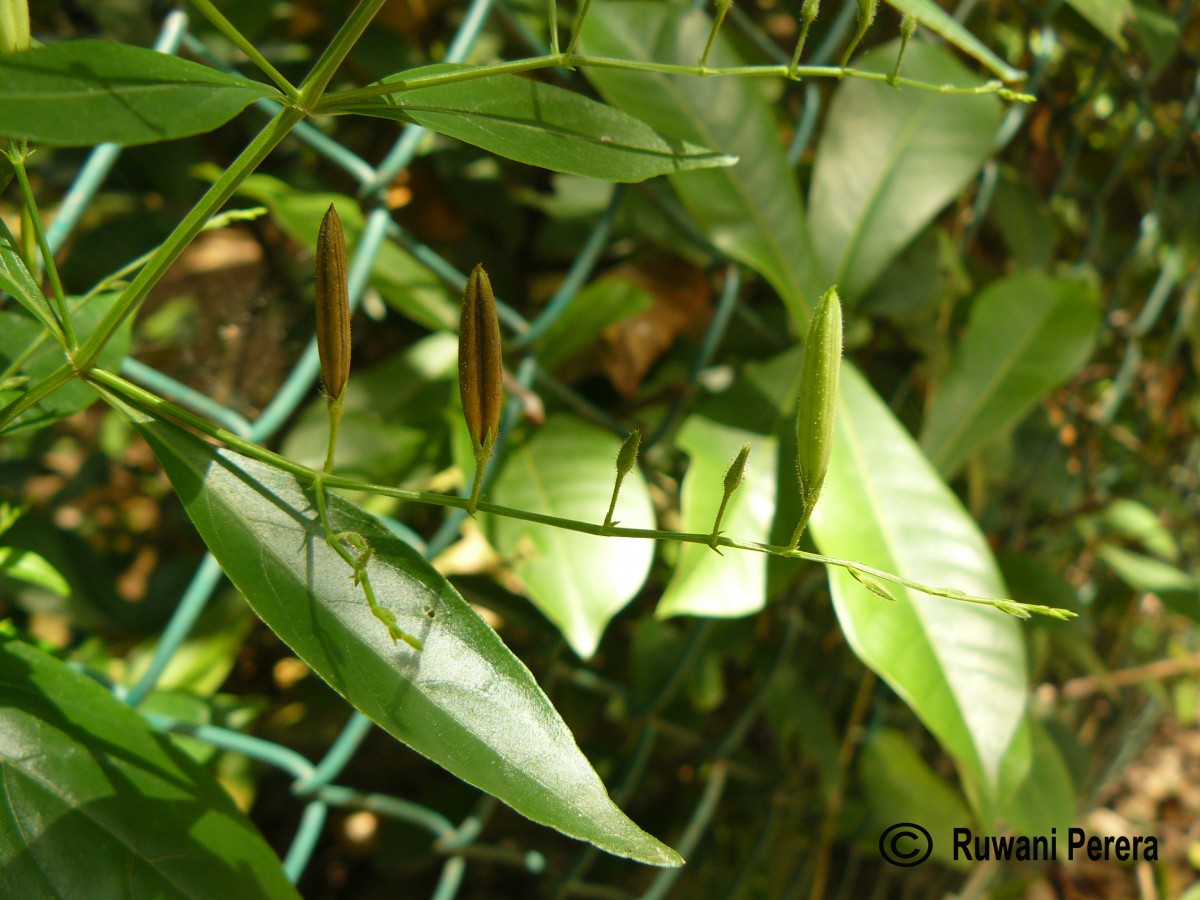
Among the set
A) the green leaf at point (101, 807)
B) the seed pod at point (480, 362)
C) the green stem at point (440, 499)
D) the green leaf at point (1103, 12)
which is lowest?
the green leaf at point (101, 807)

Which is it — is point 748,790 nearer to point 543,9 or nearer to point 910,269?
point 910,269

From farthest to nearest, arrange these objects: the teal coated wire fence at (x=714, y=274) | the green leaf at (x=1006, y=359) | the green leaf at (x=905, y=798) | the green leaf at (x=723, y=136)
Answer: the green leaf at (x=905, y=798)
the green leaf at (x=1006, y=359)
the green leaf at (x=723, y=136)
the teal coated wire fence at (x=714, y=274)

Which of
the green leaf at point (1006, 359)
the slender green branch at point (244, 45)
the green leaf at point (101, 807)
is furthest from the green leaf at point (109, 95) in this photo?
the green leaf at point (1006, 359)

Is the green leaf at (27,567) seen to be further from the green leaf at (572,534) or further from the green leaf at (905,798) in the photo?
the green leaf at (905,798)

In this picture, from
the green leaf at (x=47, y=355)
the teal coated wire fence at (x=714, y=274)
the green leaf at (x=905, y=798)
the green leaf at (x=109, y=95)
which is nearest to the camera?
the green leaf at (x=109, y=95)

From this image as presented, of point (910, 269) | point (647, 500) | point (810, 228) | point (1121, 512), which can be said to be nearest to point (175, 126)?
point (647, 500)

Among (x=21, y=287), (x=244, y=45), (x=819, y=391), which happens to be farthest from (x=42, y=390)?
(x=819, y=391)

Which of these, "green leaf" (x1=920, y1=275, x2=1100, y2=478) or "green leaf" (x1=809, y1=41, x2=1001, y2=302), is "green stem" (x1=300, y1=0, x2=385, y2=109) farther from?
"green leaf" (x1=920, y1=275, x2=1100, y2=478)
